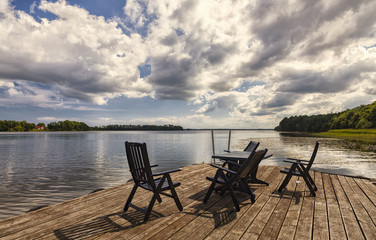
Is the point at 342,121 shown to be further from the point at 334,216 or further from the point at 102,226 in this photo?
the point at 102,226

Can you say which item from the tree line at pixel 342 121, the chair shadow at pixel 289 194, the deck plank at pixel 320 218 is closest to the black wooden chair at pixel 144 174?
the deck plank at pixel 320 218

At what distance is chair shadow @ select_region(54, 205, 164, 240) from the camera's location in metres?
3.12

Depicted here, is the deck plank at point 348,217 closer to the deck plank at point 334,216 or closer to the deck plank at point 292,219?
the deck plank at point 334,216

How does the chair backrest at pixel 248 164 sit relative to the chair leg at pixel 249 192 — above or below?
above

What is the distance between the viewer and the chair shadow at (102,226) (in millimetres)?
3123

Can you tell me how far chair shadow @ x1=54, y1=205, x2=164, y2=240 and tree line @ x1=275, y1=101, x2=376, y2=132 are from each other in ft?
295

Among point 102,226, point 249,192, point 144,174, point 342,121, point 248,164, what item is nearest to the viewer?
point 102,226

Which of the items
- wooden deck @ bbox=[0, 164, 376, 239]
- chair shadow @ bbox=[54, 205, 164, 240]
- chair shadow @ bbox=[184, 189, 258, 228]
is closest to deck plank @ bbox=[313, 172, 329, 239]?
wooden deck @ bbox=[0, 164, 376, 239]

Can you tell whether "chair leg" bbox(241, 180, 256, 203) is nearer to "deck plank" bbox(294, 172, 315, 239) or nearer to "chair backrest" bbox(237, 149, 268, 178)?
"chair backrest" bbox(237, 149, 268, 178)

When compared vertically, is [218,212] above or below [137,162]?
below

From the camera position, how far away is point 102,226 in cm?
340

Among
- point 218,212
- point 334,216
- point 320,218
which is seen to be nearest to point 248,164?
point 218,212

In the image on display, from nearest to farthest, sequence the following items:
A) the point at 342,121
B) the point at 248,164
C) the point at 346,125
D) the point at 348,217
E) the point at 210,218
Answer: the point at 210,218 < the point at 348,217 < the point at 248,164 < the point at 346,125 < the point at 342,121

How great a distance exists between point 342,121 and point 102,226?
107912 millimetres
